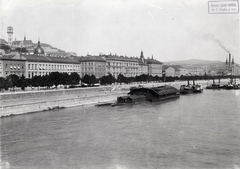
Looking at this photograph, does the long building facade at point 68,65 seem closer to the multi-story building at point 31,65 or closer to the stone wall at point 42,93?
the multi-story building at point 31,65

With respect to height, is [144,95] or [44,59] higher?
[44,59]

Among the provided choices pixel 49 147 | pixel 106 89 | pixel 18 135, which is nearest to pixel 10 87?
pixel 106 89

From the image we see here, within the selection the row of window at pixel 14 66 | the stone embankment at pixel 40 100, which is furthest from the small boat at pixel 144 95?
the row of window at pixel 14 66

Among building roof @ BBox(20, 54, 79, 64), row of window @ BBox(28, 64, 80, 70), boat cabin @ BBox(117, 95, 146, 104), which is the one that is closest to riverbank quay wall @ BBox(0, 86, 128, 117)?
boat cabin @ BBox(117, 95, 146, 104)

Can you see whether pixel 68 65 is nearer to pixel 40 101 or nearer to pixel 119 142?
pixel 40 101

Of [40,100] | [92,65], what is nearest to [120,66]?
[92,65]

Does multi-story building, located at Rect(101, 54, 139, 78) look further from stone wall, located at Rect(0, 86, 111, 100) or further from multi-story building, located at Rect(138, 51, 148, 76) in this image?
stone wall, located at Rect(0, 86, 111, 100)

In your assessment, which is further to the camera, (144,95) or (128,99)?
(144,95)

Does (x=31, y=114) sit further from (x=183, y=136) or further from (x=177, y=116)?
(x=183, y=136)

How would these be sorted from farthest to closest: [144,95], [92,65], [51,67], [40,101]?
[92,65]
[51,67]
[144,95]
[40,101]
